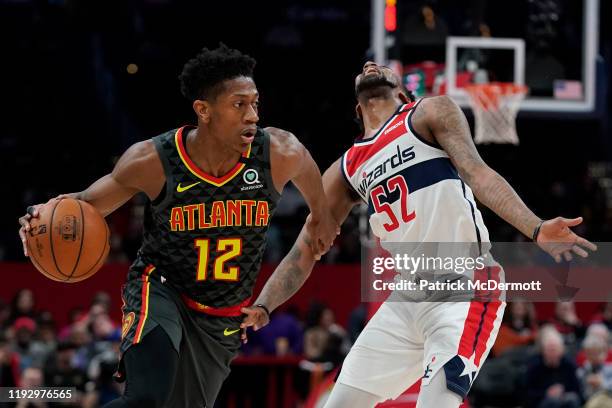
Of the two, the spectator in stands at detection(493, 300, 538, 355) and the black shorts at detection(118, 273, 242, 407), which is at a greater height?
the black shorts at detection(118, 273, 242, 407)

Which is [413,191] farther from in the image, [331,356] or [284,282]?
[331,356]

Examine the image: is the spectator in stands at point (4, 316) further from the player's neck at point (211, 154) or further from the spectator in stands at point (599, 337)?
the player's neck at point (211, 154)

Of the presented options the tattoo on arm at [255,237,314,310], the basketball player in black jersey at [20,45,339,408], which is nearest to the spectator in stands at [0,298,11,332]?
the tattoo on arm at [255,237,314,310]

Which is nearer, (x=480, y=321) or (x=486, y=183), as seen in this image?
(x=486, y=183)

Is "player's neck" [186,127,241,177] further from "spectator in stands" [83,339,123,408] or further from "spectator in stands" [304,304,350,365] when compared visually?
"spectator in stands" [304,304,350,365]

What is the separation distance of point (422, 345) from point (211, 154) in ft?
4.94

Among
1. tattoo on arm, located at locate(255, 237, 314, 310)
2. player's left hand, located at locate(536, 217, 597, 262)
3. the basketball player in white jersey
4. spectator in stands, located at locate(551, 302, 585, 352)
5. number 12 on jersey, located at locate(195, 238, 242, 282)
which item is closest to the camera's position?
player's left hand, located at locate(536, 217, 597, 262)

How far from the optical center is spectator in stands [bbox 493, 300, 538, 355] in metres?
11.6

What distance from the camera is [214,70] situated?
5.69 meters

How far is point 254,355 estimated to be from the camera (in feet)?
41.1

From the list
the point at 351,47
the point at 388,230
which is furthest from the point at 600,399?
the point at 351,47

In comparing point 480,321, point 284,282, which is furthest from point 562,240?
point 284,282

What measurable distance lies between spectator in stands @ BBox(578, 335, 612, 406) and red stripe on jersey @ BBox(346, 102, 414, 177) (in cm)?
556

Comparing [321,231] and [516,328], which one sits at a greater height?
[321,231]
